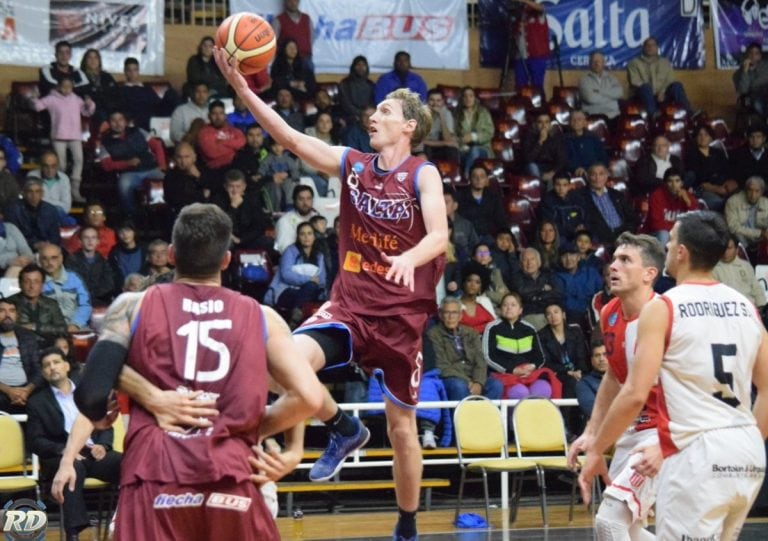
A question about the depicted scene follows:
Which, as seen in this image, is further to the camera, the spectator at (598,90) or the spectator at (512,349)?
the spectator at (598,90)

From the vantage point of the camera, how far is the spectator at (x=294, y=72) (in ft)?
58.4

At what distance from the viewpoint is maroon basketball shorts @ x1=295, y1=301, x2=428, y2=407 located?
715cm

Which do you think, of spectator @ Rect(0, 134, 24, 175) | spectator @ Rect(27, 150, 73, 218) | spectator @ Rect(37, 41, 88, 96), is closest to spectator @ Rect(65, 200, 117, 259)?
spectator @ Rect(27, 150, 73, 218)

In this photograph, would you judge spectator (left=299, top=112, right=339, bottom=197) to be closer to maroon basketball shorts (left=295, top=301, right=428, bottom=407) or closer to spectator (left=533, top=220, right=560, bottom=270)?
spectator (left=533, top=220, right=560, bottom=270)

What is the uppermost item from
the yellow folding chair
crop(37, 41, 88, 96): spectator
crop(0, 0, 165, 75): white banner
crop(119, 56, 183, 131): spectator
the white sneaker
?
crop(0, 0, 165, 75): white banner

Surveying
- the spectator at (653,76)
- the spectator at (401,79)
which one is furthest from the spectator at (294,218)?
the spectator at (653,76)

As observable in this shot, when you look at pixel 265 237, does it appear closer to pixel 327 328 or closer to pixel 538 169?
pixel 538 169

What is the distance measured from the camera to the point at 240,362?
4523 mm

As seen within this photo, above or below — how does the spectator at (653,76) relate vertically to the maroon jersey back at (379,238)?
above

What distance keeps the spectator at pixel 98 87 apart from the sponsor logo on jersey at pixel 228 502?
12.6 m

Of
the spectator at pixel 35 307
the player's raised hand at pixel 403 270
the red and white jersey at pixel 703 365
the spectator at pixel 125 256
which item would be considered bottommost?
the spectator at pixel 35 307

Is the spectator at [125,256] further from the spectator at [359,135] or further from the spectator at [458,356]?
the spectator at [359,135]

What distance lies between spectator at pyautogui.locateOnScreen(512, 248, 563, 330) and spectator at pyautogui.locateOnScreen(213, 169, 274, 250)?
2.91 m

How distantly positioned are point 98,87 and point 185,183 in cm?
233
